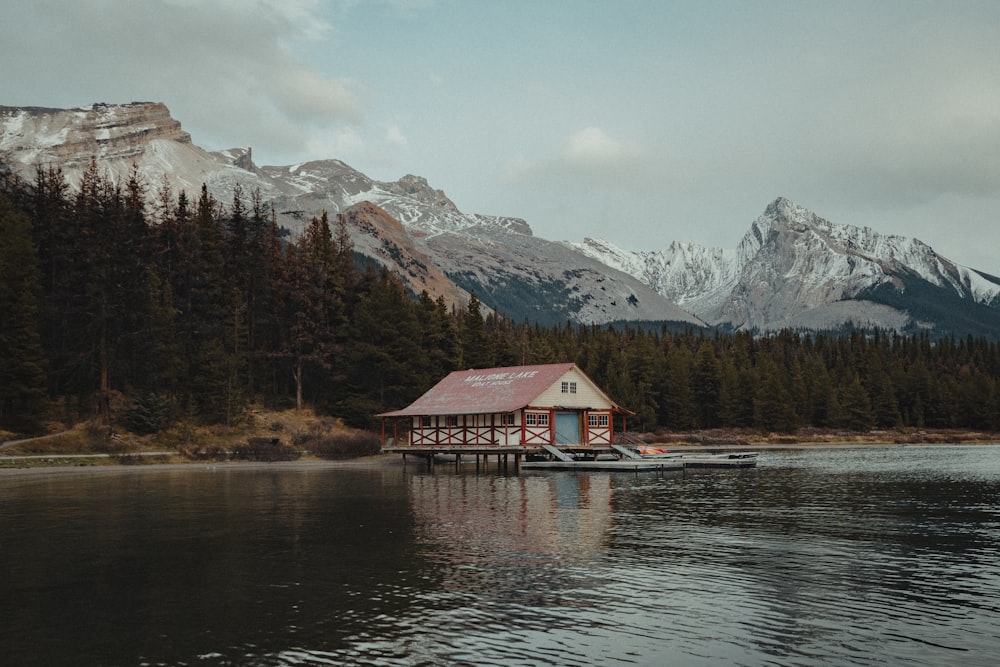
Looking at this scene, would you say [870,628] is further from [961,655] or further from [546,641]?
[546,641]

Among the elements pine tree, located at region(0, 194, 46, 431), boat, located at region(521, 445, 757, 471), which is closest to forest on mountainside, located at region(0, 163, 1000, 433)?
pine tree, located at region(0, 194, 46, 431)

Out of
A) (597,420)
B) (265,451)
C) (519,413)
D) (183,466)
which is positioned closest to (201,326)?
(265,451)

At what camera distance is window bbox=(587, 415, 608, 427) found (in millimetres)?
71938

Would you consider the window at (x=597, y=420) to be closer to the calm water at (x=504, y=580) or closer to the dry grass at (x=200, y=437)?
the dry grass at (x=200, y=437)

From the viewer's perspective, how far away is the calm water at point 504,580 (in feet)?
47.8

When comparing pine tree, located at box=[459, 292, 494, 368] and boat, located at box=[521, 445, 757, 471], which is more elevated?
pine tree, located at box=[459, 292, 494, 368]

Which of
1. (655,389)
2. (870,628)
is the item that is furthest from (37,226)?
(655,389)

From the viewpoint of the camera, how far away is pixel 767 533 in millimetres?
27562

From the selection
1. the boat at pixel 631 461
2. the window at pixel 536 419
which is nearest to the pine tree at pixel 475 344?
the window at pixel 536 419

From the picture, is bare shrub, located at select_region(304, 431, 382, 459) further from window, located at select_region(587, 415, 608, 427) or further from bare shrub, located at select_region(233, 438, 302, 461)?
window, located at select_region(587, 415, 608, 427)

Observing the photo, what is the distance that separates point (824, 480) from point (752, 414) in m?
80.0

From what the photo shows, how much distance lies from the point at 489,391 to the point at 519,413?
17.3 ft

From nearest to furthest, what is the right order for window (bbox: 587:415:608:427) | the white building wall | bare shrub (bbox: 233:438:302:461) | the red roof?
the red roof
the white building wall
bare shrub (bbox: 233:438:302:461)
window (bbox: 587:415:608:427)

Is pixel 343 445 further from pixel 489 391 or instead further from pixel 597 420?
pixel 597 420
